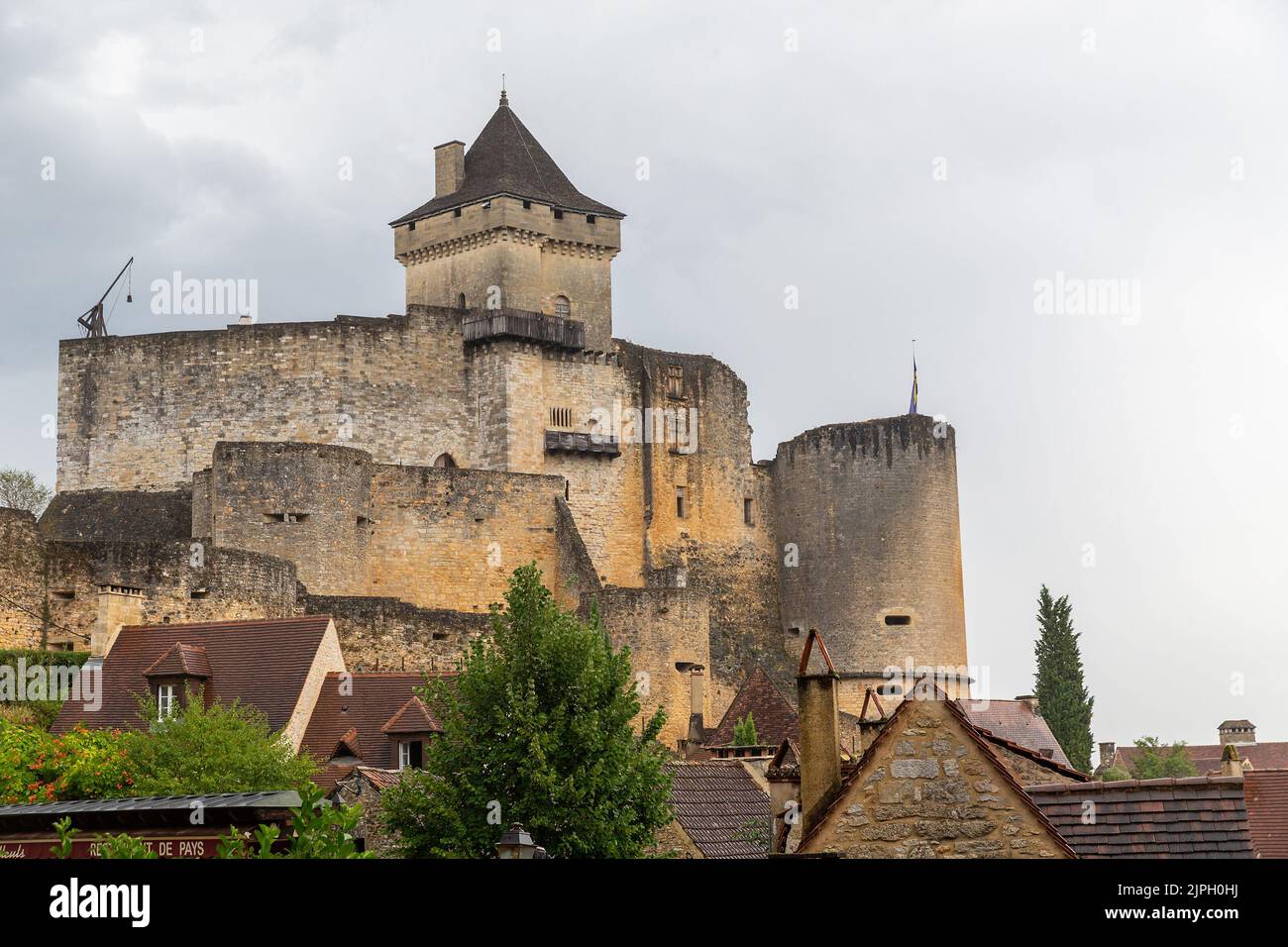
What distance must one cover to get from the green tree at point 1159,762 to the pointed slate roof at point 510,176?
32.5 meters

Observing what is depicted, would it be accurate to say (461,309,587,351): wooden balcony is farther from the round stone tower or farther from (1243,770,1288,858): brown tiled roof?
(1243,770,1288,858): brown tiled roof

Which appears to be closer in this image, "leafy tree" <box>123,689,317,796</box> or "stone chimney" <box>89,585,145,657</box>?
"leafy tree" <box>123,689,317,796</box>

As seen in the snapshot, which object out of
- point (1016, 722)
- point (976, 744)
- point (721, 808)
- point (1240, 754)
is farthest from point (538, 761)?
point (1240, 754)

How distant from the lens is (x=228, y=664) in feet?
115

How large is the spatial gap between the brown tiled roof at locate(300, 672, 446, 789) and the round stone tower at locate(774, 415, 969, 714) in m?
21.7

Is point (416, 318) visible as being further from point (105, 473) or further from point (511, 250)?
point (105, 473)

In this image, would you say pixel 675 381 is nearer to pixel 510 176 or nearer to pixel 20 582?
pixel 510 176

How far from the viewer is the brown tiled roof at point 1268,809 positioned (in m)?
21.3

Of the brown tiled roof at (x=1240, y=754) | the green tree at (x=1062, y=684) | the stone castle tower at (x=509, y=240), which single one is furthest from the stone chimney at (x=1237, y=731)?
the stone castle tower at (x=509, y=240)

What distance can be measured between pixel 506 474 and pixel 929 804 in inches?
1478

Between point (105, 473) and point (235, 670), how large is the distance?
18.3 metres

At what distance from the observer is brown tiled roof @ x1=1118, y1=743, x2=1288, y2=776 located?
77.1 meters

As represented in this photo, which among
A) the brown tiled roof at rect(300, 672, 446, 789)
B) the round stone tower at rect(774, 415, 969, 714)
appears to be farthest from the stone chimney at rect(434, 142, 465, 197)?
the brown tiled roof at rect(300, 672, 446, 789)
